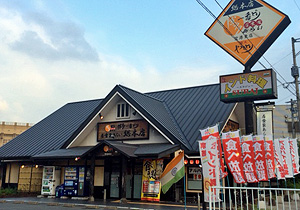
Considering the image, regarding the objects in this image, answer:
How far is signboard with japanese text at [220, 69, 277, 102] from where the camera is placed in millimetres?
15125

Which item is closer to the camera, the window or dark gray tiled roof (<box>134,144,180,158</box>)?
dark gray tiled roof (<box>134,144,180,158</box>)

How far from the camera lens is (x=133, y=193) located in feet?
56.5

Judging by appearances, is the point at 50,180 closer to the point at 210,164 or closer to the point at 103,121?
the point at 103,121

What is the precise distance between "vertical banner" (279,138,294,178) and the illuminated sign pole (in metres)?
1.83

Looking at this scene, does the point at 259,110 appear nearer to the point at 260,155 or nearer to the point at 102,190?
the point at 260,155

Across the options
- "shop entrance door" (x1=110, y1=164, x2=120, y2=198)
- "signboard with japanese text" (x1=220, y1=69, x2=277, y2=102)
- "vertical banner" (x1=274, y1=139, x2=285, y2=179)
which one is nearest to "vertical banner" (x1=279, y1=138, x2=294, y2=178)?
"vertical banner" (x1=274, y1=139, x2=285, y2=179)

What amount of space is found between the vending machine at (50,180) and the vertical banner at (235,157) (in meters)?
11.2

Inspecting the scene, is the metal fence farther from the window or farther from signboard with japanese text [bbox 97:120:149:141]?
the window

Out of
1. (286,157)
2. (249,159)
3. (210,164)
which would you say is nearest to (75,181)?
(210,164)

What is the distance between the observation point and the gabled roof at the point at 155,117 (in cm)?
1736

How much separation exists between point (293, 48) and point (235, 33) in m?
4.99

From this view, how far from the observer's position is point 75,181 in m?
18.4

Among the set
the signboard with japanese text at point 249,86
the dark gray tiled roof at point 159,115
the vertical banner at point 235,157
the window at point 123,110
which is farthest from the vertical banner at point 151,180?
the signboard with japanese text at point 249,86

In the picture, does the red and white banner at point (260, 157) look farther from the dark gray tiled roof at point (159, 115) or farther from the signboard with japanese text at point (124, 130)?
the signboard with japanese text at point (124, 130)
